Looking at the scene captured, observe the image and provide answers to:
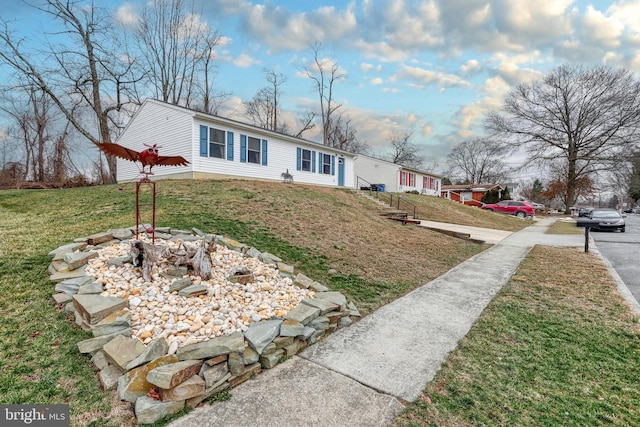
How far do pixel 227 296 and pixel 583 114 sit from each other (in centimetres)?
3823

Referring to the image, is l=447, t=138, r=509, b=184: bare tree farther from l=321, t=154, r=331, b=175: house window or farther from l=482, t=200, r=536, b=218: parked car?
l=321, t=154, r=331, b=175: house window

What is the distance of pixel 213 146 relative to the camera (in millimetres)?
13391

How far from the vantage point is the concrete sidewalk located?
6.87ft

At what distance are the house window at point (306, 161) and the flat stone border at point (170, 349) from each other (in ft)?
48.0

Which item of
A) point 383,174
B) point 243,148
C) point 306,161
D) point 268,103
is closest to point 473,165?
point 383,174

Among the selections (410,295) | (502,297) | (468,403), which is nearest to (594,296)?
(502,297)

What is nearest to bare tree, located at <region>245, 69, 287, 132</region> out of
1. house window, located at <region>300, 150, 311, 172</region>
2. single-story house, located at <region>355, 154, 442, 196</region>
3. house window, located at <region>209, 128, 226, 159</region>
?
single-story house, located at <region>355, 154, 442, 196</region>

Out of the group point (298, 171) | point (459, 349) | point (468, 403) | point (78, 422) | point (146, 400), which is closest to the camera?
point (78, 422)

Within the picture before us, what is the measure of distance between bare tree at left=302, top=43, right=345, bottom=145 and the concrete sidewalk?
28.2 m

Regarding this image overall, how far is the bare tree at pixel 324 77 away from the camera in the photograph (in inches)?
1166

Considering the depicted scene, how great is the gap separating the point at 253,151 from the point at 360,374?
13.7m

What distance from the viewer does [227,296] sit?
3.48 m

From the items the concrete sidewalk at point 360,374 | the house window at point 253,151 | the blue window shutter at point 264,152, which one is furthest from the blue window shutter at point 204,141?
the concrete sidewalk at point 360,374

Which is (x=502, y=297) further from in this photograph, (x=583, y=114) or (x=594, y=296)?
(x=583, y=114)
